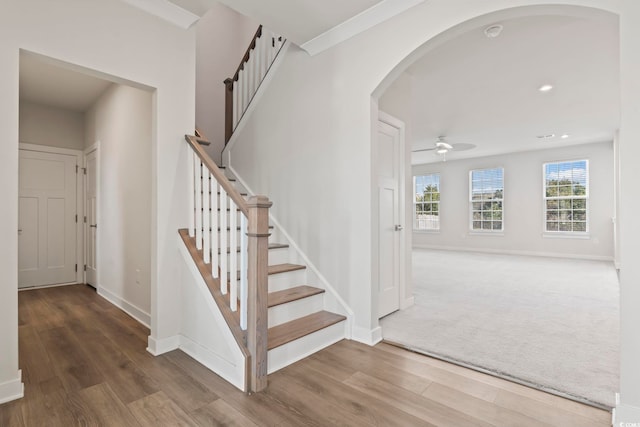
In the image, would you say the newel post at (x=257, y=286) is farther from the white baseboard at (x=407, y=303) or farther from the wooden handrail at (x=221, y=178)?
the white baseboard at (x=407, y=303)

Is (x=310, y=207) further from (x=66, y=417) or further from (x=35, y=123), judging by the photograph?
(x=35, y=123)

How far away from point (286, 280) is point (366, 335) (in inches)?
33.2

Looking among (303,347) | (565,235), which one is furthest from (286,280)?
(565,235)

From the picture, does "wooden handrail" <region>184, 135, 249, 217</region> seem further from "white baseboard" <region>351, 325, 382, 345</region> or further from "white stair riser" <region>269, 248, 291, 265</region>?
"white baseboard" <region>351, 325, 382, 345</region>

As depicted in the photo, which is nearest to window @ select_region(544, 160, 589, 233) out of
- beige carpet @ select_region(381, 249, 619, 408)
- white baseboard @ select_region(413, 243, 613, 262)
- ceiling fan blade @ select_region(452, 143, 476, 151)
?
white baseboard @ select_region(413, 243, 613, 262)

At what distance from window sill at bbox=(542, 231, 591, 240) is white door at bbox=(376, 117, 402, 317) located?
6578 millimetres

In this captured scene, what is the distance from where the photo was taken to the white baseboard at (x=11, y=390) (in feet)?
5.90

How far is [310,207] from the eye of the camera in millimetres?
3100

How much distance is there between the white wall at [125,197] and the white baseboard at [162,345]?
2.28ft

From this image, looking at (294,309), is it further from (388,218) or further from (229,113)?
(229,113)

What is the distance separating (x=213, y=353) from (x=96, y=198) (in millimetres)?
3554

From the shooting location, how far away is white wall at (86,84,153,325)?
321 centimetres

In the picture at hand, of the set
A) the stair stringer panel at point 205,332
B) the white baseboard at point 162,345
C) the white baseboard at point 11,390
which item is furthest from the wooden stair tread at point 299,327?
the white baseboard at point 11,390

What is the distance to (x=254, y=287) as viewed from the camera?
191cm
